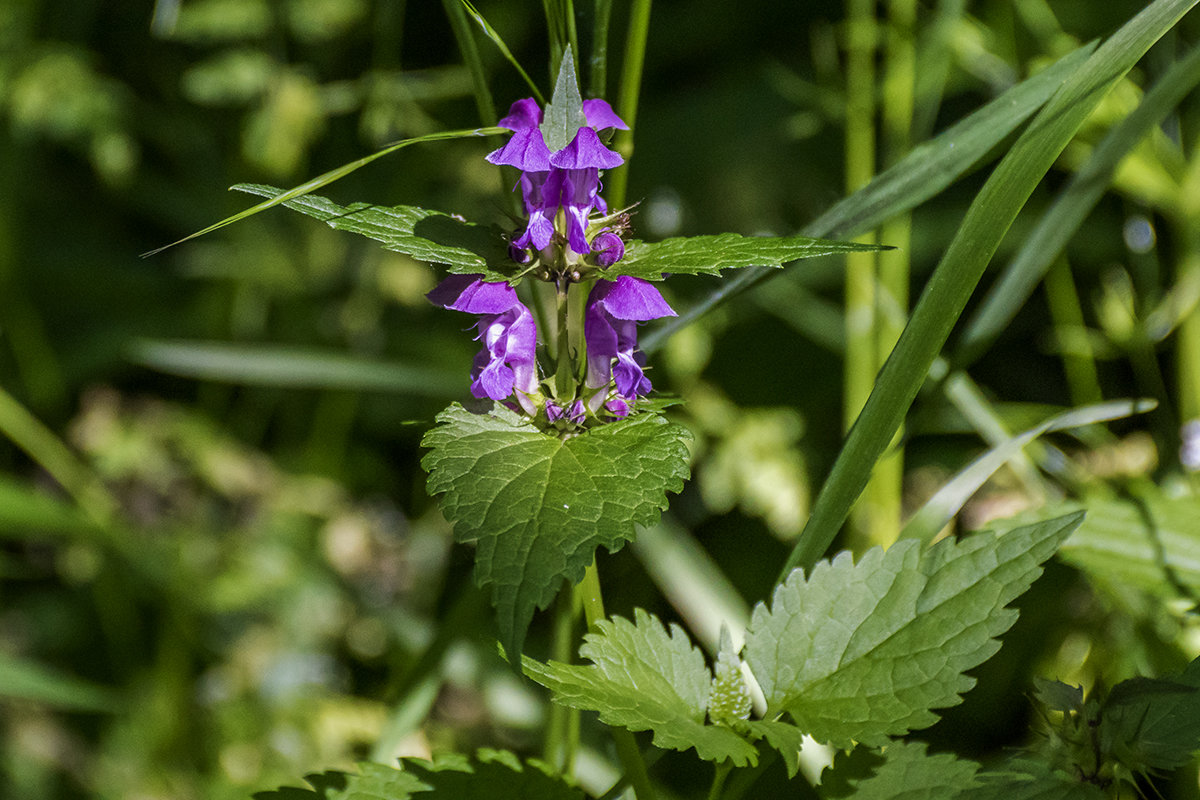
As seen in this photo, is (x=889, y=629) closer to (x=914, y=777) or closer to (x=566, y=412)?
(x=914, y=777)

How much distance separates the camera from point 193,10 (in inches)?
58.4

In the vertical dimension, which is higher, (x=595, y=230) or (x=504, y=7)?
(x=504, y=7)

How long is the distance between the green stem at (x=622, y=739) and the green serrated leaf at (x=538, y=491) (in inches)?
3.4

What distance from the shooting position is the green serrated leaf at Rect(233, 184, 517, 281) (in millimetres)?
462

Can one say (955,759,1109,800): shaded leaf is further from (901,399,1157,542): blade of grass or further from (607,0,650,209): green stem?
(607,0,650,209): green stem

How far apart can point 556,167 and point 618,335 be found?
12 cm

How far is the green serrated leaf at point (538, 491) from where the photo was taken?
1.31ft

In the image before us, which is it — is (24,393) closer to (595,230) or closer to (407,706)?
(407,706)

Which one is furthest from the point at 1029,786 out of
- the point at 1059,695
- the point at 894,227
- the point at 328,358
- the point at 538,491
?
the point at 328,358

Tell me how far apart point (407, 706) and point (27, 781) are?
3.31 ft

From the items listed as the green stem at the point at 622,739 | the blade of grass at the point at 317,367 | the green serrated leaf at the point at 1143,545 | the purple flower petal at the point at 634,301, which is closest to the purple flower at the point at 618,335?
the purple flower petal at the point at 634,301

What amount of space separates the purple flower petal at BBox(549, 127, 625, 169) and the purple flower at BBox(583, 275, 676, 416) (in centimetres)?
6

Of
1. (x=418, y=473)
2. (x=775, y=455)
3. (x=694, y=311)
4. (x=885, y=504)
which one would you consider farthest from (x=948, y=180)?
(x=418, y=473)

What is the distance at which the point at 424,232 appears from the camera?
492mm
